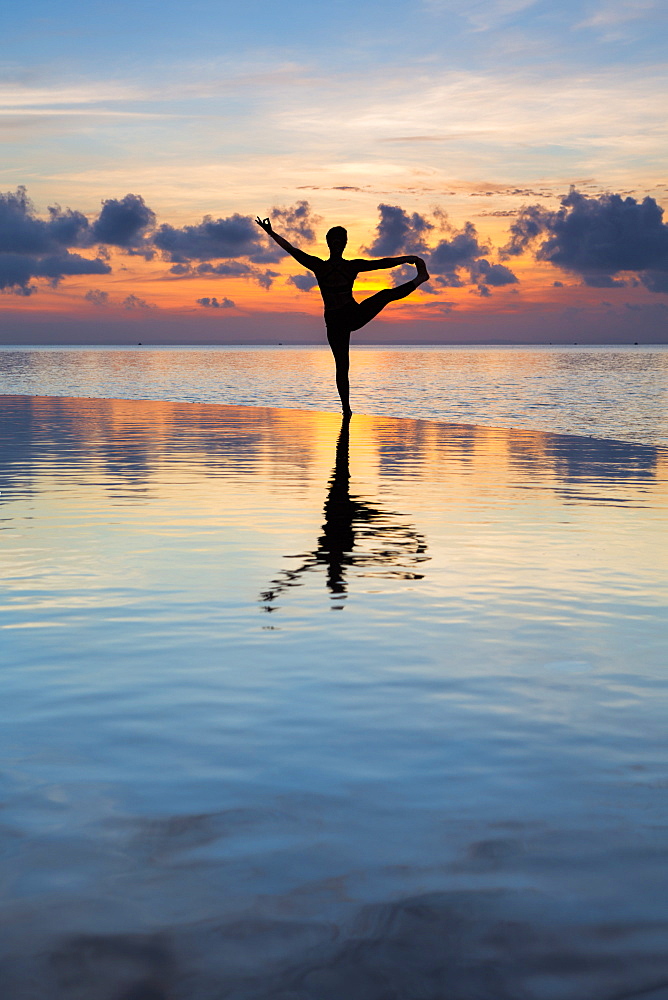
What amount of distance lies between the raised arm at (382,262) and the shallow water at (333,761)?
943 centimetres

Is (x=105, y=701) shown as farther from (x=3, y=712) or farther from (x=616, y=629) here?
(x=616, y=629)

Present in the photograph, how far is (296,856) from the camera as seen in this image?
314 centimetres

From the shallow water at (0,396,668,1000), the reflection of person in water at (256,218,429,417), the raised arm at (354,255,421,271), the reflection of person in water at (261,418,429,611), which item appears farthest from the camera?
the reflection of person in water at (256,218,429,417)

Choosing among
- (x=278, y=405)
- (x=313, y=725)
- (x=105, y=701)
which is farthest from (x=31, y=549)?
(x=278, y=405)

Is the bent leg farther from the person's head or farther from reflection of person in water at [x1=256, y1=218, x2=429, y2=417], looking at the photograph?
the person's head

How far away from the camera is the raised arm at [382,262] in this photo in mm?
17500

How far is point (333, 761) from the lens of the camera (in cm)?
390

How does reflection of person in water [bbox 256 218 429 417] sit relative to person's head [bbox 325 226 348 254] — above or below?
below

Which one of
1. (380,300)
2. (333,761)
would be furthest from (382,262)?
(333,761)

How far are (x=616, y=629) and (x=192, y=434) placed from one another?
45.2 feet

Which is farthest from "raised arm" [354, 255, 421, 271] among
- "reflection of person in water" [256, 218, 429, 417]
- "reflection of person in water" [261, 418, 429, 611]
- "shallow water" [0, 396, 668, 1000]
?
"shallow water" [0, 396, 668, 1000]

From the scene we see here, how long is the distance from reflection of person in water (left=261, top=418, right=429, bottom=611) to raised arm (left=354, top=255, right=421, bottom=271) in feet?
25.4

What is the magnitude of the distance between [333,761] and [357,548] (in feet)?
14.5

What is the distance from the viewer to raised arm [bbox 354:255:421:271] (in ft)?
57.4
